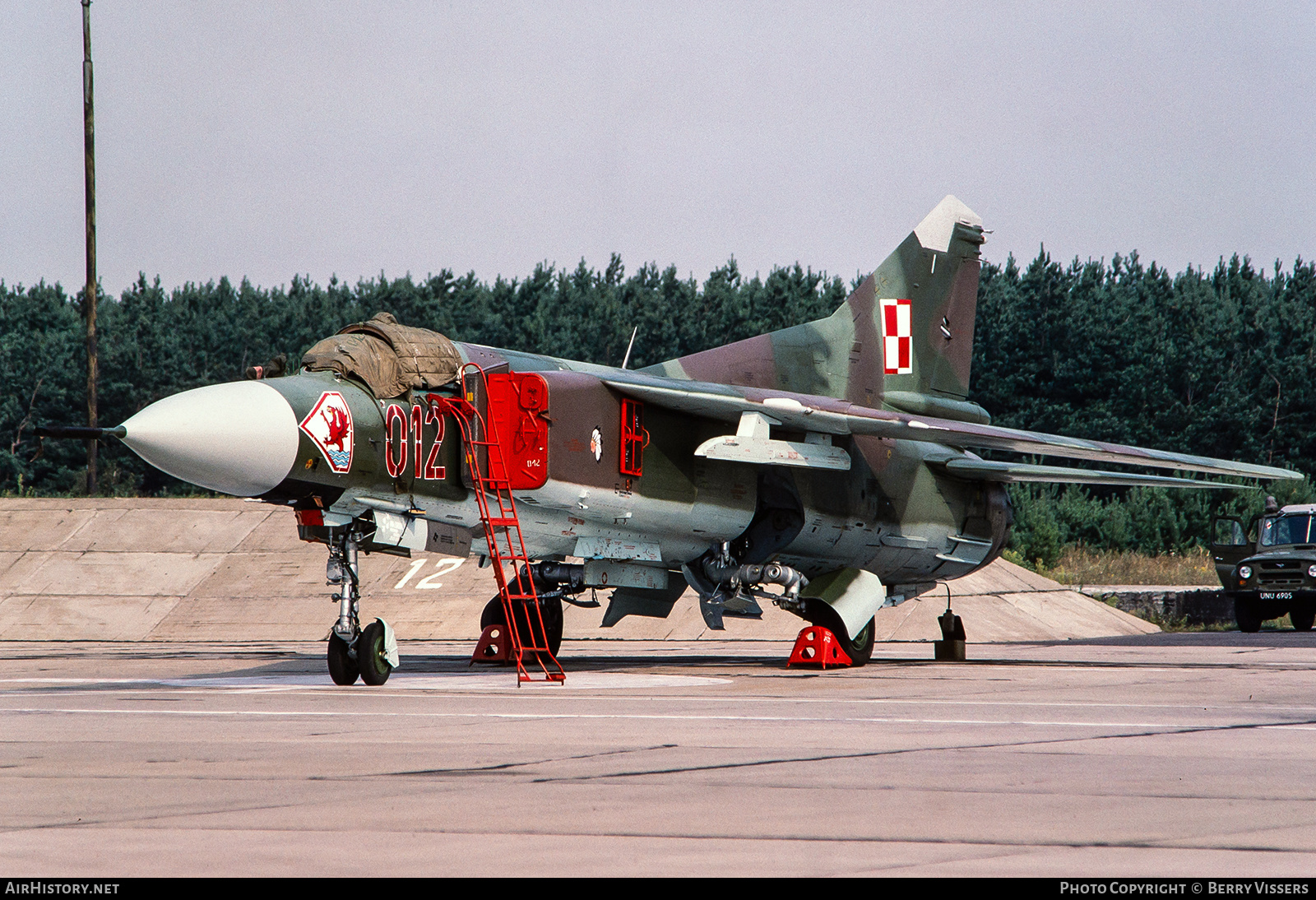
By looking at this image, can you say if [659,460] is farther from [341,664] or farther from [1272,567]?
[1272,567]

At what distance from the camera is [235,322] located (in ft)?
231

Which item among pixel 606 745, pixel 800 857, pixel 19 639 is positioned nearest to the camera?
pixel 800 857

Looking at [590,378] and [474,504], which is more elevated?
[590,378]

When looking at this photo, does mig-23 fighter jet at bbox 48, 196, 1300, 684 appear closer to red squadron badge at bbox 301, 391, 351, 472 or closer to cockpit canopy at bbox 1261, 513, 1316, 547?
red squadron badge at bbox 301, 391, 351, 472

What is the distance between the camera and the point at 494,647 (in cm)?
1598

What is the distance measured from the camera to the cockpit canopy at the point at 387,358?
12758 mm

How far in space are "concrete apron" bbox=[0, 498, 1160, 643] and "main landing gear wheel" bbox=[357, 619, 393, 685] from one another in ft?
28.3

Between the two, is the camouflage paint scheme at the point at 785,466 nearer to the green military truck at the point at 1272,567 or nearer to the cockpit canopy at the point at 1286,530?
the green military truck at the point at 1272,567

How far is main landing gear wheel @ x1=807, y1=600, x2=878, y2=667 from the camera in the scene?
15828 millimetres

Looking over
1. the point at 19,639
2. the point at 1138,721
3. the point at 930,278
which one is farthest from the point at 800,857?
the point at 19,639

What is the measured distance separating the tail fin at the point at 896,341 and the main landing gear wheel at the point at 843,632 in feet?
8.97

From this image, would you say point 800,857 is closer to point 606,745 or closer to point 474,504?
point 606,745

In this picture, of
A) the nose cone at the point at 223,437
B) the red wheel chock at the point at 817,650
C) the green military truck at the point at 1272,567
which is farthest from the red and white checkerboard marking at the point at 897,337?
the green military truck at the point at 1272,567

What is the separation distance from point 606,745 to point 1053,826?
126 inches
